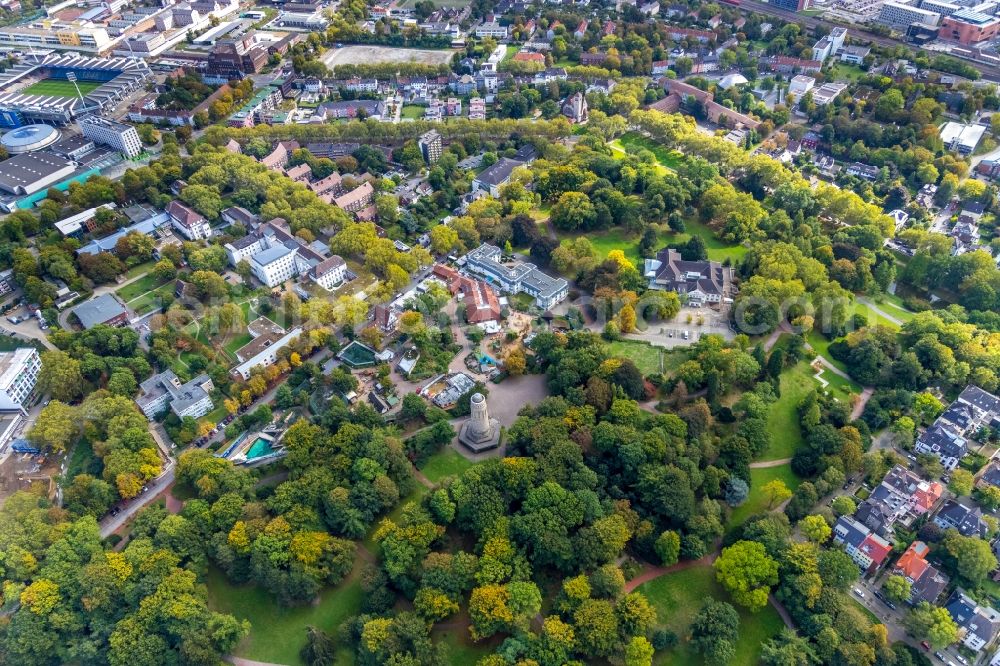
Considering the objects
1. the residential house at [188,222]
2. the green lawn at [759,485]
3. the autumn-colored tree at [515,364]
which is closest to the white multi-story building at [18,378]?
the residential house at [188,222]

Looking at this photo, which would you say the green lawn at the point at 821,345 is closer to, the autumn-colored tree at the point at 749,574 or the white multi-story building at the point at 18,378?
the autumn-colored tree at the point at 749,574

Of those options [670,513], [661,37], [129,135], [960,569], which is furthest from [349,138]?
[960,569]

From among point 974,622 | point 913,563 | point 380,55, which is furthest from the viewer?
point 380,55

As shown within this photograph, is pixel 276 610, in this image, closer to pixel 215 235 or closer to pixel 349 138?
pixel 215 235

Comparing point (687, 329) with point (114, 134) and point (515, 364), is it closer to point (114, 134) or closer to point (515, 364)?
point (515, 364)

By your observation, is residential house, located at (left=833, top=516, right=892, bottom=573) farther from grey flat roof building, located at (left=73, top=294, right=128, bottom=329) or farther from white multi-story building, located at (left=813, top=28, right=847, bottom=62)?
white multi-story building, located at (left=813, top=28, right=847, bottom=62)

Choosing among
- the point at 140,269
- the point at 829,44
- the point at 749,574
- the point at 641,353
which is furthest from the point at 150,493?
the point at 829,44
